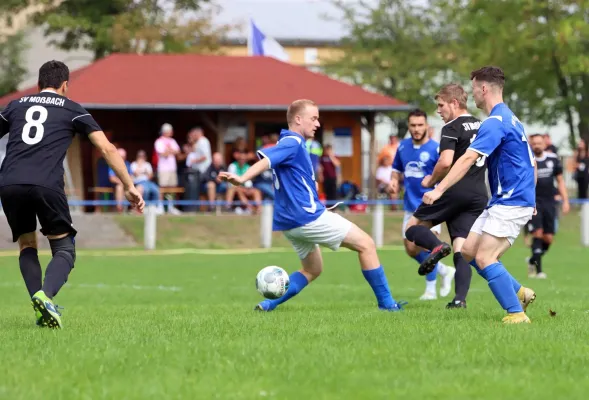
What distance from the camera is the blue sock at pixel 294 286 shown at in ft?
34.9

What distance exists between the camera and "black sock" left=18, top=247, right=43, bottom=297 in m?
9.18

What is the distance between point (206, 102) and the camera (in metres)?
31.3

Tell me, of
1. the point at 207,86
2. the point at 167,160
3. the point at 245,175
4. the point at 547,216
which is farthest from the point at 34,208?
the point at 207,86

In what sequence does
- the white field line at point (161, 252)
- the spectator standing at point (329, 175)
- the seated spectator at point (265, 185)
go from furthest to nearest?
the spectator standing at point (329, 175)
the seated spectator at point (265, 185)
the white field line at point (161, 252)

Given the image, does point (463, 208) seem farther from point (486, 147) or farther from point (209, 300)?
→ point (209, 300)

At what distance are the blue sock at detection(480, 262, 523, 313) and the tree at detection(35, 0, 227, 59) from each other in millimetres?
33476

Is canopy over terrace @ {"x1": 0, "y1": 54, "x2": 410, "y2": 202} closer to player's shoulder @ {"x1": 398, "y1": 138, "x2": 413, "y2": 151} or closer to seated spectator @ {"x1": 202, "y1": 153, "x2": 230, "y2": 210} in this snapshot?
seated spectator @ {"x1": 202, "y1": 153, "x2": 230, "y2": 210}

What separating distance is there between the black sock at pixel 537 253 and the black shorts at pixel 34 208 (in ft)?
31.3

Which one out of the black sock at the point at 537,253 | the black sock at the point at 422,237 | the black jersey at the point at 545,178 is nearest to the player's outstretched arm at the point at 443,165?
the black sock at the point at 422,237

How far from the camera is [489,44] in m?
37.0

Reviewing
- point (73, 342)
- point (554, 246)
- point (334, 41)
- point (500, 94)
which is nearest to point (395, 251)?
point (554, 246)

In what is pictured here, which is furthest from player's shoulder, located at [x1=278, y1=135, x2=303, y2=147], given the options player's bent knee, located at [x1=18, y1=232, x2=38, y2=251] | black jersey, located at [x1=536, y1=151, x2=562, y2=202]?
black jersey, located at [x1=536, y1=151, x2=562, y2=202]

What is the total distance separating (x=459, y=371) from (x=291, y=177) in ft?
13.3

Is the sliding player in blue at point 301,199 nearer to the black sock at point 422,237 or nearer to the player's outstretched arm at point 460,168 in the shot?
the black sock at point 422,237
